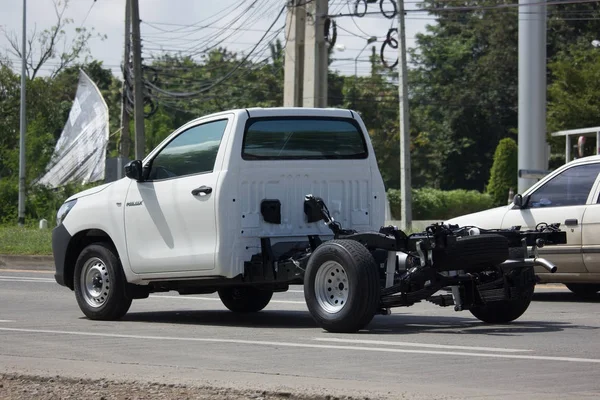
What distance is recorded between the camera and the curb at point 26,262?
77.9 ft

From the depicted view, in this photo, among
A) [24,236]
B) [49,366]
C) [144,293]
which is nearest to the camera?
[49,366]

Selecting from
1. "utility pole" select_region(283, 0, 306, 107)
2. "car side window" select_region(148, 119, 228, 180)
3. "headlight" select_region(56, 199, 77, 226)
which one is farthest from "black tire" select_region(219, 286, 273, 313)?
"utility pole" select_region(283, 0, 306, 107)

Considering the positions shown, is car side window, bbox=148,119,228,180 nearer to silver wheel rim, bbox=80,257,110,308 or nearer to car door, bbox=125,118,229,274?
car door, bbox=125,118,229,274

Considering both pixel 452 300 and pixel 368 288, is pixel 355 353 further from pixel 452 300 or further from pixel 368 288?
pixel 452 300

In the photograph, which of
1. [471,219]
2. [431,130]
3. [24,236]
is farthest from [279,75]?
[471,219]

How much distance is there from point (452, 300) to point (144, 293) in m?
3.43

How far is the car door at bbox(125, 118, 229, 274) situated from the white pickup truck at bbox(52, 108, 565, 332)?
13mm

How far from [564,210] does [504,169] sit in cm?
4633

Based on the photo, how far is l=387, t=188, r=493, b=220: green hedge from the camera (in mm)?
58741

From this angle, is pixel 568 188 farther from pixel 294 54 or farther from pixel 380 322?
pixel 294 54

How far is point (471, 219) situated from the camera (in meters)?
14.5

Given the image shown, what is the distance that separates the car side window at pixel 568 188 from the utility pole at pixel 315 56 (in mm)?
15165

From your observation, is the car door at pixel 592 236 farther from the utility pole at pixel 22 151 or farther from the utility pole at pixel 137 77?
the utility pole at pixel 22 151

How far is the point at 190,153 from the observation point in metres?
11.3
